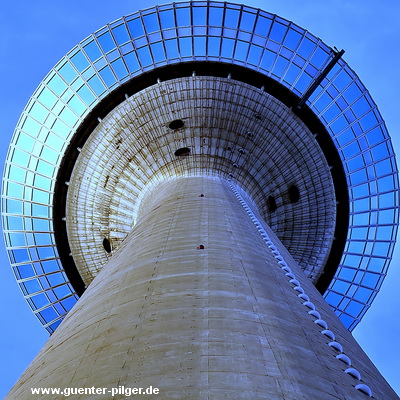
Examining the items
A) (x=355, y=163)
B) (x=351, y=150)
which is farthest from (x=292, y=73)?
(x=355, y=163)

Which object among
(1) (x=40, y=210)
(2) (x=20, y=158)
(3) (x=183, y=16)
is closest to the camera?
(3) (x=183, y=16)

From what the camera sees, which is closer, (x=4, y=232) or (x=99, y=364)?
(x=99, y=364)

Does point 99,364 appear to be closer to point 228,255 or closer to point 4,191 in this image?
point 228,255

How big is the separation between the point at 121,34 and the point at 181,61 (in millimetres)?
3440

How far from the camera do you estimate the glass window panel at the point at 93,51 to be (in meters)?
25.1

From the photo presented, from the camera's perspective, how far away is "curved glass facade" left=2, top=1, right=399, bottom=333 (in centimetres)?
2505

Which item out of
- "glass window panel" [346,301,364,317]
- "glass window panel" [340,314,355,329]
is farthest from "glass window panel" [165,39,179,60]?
"glass window panel" [340,314,355,329]

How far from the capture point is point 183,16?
24953mm

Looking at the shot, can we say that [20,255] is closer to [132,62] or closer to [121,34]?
[132,62]

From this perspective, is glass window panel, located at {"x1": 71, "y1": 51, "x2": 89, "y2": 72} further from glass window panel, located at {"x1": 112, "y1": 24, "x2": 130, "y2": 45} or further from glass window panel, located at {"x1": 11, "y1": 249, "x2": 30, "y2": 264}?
glass window panel, located at {"x1": 11, "y1": 249, "x2": 30, "y2": 264}

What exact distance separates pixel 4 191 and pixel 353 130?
1975 centimetres

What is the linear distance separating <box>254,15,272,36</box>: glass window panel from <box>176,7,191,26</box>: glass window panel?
358 cm

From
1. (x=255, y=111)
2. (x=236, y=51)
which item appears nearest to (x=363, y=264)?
(x=255, y=111)

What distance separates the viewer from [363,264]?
96.5 feet
